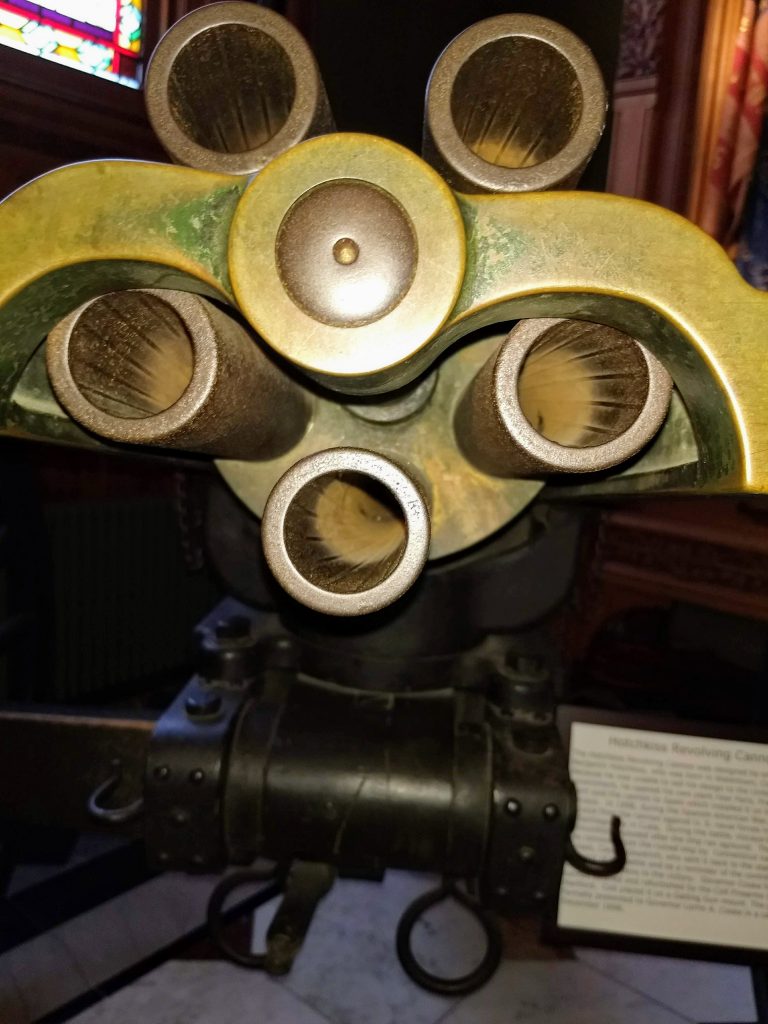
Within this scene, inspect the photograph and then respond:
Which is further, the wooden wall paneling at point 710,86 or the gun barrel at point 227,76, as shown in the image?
the wooden wall paneling at point 710,86

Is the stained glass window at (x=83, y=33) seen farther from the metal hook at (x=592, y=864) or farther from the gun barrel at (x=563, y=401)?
the metal hook at (x=592, y=864)

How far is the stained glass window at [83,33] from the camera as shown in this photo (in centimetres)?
162

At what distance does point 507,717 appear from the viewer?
718 millimetres

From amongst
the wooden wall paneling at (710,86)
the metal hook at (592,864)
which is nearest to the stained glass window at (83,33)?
the wooden wall paneling at (710,86)

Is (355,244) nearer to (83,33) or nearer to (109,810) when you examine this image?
(109,810)

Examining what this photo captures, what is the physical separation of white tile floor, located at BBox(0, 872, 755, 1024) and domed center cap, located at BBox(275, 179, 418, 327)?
1183mm

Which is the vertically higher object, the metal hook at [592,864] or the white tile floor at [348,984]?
the metal hook at [592,864]

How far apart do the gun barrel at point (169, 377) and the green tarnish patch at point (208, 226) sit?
0.28ft

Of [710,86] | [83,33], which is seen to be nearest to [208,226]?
[83,33]

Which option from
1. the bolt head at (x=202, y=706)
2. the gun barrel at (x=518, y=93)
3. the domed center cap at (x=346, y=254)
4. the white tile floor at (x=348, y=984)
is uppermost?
the gun barrel at (x=518, y=93)

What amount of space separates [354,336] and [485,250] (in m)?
0.08

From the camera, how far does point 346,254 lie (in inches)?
12.6

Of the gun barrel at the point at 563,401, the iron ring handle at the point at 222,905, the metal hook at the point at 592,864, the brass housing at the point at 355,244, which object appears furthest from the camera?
the iron ring handle at the point at 222,905

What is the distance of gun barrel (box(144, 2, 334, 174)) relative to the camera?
1.50 feet
